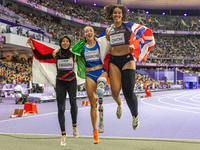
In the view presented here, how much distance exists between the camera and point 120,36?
16.4ft

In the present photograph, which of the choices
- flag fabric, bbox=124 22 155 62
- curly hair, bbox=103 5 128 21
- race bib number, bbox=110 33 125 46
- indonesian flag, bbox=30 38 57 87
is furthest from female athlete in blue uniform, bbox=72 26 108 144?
indonesian flag, bbox=30 38 57 87

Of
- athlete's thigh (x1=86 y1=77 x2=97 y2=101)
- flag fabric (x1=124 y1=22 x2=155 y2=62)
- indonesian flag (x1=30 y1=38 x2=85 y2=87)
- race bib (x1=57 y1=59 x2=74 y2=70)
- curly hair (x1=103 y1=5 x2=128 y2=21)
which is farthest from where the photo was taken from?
indonesian flag (x1=30 y1=38 x2=85 y2=87)

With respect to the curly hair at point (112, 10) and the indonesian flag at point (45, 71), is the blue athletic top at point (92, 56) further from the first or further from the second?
the indonesian flag at point (45, 71)

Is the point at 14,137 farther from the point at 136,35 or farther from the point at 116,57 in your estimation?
the point at 136,35

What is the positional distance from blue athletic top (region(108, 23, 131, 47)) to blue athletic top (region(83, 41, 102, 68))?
0.40 meters

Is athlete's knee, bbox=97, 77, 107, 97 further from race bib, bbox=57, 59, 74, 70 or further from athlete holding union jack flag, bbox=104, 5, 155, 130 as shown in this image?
race bib, bbox=57, 59, 74, 70

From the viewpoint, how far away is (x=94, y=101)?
512 cm

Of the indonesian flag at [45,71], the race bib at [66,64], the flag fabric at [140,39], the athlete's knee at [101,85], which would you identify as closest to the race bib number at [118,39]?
the flag fabric at [140,39]

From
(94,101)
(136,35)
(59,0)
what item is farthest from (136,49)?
(59,0)

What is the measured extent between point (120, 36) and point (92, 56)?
726mm

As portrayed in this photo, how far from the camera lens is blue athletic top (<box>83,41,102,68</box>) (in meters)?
5.21

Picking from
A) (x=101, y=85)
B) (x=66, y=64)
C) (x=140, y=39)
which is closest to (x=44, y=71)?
(x=66, y=64)

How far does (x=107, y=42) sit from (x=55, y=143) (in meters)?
2.59

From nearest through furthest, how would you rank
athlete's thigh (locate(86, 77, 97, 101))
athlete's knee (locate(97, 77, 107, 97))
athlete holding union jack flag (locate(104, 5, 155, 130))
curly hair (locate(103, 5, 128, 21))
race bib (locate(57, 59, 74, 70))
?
athlete's knee (locate(97, 77, 107, 97))
athlete holding union jack flag (locate(104, 5, 155, 130))
athlete's thigh (locate(86, 77, 97, 101))
curly hair (locate(103, 5, 128, 21))
race bib (locate(57, 59, 74, 70))
